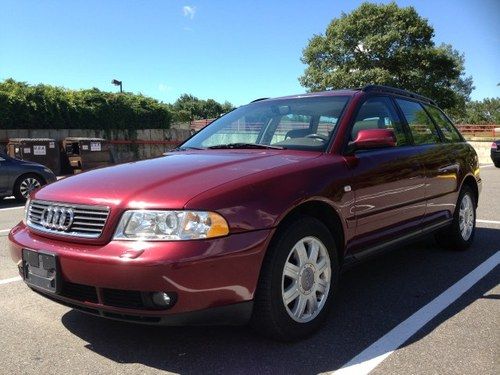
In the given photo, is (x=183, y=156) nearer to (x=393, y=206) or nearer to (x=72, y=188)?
(x=72, y=188)

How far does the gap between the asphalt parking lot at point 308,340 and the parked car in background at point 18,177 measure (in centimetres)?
713

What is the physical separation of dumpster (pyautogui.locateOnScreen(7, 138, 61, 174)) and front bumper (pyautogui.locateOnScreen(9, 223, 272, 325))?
13.9 meters

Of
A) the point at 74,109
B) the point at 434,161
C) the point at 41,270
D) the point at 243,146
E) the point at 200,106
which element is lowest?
the point at 41,270

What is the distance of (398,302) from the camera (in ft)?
13.4

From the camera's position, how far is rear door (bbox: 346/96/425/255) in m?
3.87

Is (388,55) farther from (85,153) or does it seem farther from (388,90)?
(388,90)

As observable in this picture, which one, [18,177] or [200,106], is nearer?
[18,177]

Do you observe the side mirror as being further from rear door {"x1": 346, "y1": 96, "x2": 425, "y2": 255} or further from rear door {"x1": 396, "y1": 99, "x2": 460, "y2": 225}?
rear door {"x1": 396, "y1": 99, "x2": 460, "y2": 225}

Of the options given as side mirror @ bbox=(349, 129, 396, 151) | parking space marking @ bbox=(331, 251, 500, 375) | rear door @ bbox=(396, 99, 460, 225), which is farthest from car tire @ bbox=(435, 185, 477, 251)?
side mirror @ bbox=(349, 129, 396, 151)

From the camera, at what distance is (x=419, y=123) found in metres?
5.16

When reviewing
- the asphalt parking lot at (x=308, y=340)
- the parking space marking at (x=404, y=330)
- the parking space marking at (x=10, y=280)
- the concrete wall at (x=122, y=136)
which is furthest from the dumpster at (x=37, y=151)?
the parking space marking at (x=404, y=330)

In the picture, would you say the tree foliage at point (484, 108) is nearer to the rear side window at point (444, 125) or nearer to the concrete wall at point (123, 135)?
the concrete wall at point (123, 135)

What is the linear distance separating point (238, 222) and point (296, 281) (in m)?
0.64

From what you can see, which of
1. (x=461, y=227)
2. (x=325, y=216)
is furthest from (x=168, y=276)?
(x=461, y=227)
